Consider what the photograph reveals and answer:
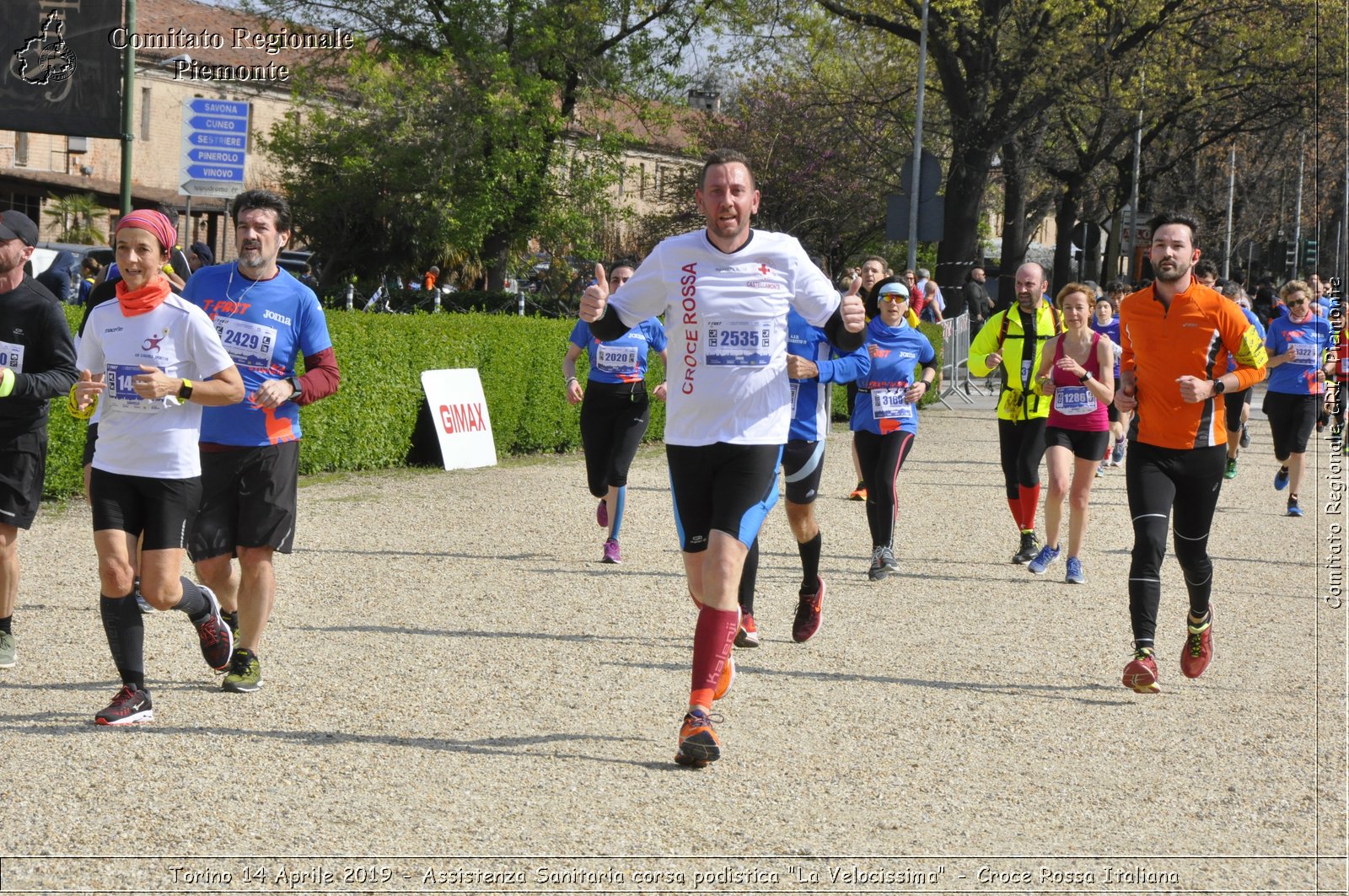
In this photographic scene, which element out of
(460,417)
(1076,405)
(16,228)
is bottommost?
(460,417)

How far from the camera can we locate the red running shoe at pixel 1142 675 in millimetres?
6559

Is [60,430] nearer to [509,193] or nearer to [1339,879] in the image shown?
[1339,879]

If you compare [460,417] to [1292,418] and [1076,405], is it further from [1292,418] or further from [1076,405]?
[1292,418]

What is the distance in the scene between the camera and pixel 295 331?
6.14 metres

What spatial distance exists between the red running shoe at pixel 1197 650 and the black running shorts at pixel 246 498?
396 centimetres

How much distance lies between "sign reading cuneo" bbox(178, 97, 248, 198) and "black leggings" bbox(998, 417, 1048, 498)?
278 inches

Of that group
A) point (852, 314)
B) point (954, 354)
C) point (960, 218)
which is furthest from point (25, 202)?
point (852, 314)

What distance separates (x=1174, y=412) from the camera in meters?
6.66

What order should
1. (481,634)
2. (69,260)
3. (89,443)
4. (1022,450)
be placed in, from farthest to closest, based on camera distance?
(69,260) < (1022,450) < (481,634) < (89,443)

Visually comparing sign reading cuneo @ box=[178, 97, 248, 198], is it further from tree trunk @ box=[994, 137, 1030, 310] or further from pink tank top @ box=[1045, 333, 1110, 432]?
tree trunk @ box=[994, 137, 1030, 310]

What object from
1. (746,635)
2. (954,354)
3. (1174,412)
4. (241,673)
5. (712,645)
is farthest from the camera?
(954,354)

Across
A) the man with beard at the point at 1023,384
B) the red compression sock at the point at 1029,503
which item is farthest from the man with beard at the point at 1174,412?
the red compression sock at the point at 1029,503

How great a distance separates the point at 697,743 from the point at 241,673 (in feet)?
6.81

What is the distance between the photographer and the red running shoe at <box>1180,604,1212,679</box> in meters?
6.86
